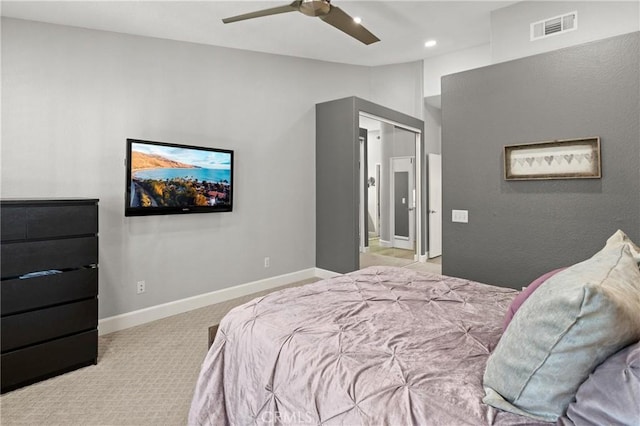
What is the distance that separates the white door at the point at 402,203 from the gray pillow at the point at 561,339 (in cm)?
618

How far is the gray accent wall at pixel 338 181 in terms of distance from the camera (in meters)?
4.86

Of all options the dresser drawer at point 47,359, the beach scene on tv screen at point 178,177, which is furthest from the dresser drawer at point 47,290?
the beach scene on tv screen at point 178,177

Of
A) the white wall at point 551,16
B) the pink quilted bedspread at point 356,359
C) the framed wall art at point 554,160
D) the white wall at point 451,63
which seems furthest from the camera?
the white wall at point 451,63

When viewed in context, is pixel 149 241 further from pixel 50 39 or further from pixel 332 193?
pixel 332 193

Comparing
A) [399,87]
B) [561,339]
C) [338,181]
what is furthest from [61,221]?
[399,87]

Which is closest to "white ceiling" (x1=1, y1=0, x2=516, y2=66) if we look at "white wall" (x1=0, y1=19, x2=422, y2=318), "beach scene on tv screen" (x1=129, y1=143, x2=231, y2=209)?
"white wall" (x1=0, y1=19, x2=422, y2=318)

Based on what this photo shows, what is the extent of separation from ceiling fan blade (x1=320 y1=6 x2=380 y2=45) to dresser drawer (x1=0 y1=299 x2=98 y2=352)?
293cm

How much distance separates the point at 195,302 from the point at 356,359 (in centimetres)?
316

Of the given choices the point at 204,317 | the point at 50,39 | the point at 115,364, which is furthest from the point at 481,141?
the point at 50,39

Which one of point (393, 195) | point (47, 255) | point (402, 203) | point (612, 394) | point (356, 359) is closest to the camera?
point (612, 394)

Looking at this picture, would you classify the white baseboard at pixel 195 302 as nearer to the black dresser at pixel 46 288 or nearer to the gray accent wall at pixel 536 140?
the black dresser at pixel 46 288

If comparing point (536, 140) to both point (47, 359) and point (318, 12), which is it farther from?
point (47, 359)

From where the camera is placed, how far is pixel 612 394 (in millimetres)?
876

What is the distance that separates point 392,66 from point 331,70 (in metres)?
1.43
